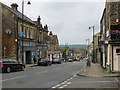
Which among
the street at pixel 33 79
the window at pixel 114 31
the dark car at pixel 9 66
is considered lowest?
the street at pixel 33 79

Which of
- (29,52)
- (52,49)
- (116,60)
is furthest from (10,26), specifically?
(52,49)

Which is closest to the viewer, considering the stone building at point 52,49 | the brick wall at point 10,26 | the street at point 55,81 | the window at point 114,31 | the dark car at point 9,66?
the street at point 55,81

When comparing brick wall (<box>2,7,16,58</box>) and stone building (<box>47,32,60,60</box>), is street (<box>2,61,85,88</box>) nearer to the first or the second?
brick wall (<box>2,7,16,58</box>)

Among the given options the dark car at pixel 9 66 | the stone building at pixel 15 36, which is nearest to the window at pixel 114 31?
the dark car at pixel 9 66

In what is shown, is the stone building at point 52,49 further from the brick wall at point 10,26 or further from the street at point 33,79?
the street at point 33,79

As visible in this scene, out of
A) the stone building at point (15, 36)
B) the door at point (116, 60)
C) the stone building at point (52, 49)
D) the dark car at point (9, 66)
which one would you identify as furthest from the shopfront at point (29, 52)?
the door at point (116, 60)

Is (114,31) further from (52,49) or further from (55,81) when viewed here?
(52,49)

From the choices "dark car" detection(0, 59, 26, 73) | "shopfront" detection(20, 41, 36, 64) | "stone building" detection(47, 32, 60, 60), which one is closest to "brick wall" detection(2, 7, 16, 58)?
"shopfront" detection(20, 41, 36, 64)

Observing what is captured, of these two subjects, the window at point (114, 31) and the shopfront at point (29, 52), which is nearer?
the window at point (114, 31)

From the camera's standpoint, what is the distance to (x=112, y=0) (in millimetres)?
22781

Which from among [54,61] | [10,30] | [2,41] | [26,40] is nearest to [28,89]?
[2,41]

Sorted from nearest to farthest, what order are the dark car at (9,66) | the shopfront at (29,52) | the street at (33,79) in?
the street at (33,79) < the dark car at (9,66) < the shopfront at (29,52)

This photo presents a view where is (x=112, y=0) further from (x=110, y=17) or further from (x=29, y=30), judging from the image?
(x=29, y=30)

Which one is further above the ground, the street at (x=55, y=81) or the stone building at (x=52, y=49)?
the stone building at (x=52, y=49)
